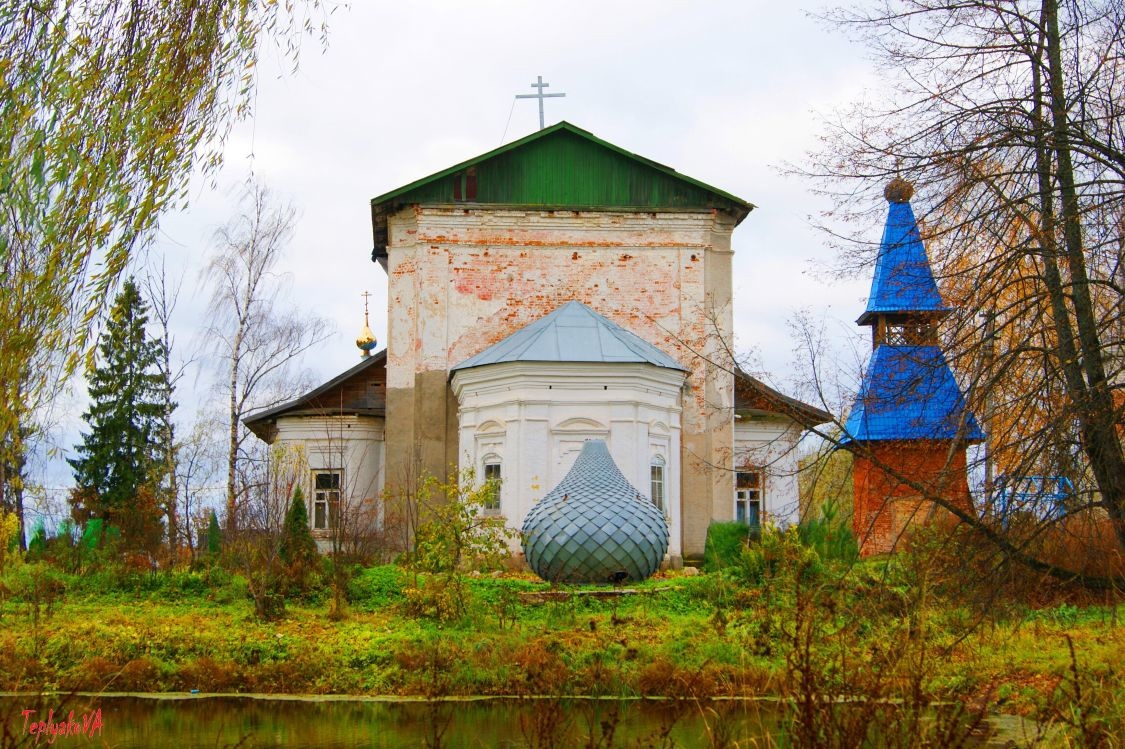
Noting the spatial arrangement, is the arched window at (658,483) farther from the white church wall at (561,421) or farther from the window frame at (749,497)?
the window frame at (749,497)

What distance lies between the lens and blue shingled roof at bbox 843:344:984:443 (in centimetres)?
855

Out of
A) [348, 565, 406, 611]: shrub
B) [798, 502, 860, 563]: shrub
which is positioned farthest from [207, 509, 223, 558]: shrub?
[798, 502, 860, 563]: shrub

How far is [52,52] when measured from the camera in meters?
6.18

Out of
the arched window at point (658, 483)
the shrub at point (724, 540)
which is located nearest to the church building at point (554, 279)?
the arched window at point (658, 483)

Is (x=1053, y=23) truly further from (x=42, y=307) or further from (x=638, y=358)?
(x=638, y=358)

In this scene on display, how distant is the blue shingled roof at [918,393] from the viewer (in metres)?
8.55

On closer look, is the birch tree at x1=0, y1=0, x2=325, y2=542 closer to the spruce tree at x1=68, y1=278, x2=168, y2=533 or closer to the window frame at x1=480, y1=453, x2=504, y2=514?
the window frame at x1=480, y1=453, x2=504, y2=514

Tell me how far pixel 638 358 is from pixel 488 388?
275cm

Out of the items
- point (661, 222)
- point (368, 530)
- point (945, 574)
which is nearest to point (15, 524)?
point (368, 530)

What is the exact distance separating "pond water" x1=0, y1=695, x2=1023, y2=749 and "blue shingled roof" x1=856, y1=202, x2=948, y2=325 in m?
3.17

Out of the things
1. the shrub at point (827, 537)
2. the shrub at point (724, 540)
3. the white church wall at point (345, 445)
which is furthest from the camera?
the white church wall at point (345, 445)

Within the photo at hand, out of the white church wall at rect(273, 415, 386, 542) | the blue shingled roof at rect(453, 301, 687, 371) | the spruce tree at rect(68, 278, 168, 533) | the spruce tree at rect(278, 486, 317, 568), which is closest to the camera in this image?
the spruce tree at rect(278, 486, 317, 568)

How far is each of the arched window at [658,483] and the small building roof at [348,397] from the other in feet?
22.8

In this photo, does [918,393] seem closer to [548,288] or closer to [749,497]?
[548,288]
